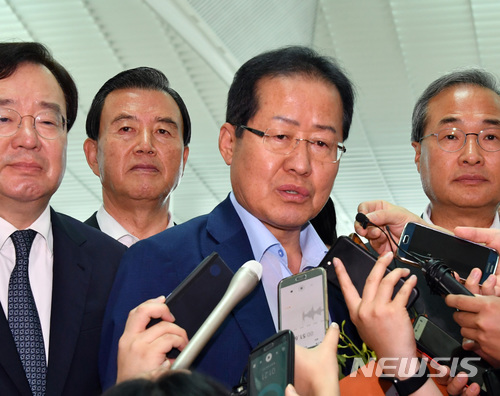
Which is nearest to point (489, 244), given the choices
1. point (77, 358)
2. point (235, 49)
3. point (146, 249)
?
point (146, 249)

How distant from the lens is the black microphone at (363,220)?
219 centimetres

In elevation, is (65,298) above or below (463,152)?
below

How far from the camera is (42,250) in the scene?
8.06 ft

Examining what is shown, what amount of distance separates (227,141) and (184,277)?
0.61 meters

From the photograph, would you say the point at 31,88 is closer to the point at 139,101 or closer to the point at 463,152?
the point at 139,101

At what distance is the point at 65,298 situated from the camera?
231 cm

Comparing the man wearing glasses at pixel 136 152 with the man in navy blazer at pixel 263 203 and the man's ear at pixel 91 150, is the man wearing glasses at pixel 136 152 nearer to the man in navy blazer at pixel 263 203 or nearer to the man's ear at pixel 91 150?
the man's ear at pixel 91 150

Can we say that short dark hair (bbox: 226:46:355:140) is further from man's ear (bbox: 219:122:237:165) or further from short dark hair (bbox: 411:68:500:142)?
short dark hair (bbox: 411:68:500:142)

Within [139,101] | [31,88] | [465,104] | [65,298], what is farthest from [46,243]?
[465,104]

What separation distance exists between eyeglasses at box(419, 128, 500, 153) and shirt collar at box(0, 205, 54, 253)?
1599mm

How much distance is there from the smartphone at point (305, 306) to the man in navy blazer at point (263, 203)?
0.72 ft

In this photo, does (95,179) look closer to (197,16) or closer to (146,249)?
(197,16)

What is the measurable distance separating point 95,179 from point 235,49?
891cm

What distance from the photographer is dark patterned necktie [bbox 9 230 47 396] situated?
2.14 metres
